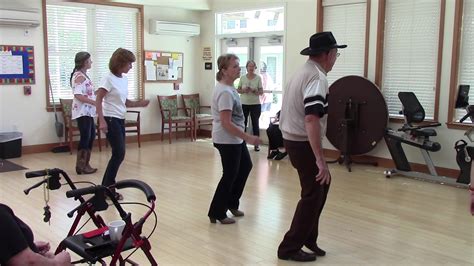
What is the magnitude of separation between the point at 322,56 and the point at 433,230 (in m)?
1.86

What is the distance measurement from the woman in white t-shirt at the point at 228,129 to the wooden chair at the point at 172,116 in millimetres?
4644

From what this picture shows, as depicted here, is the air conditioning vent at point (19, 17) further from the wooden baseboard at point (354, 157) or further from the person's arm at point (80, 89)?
the person's arm at point (80, 89)

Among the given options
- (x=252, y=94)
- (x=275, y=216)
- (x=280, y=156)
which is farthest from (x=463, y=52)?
(x=275, y=216)

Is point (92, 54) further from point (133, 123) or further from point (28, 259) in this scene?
point (28, 259)

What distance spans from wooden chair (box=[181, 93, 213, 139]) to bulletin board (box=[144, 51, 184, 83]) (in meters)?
0.37

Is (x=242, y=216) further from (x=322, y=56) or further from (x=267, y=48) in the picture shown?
(x=267, y=48)

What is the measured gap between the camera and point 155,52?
8648 millimetres

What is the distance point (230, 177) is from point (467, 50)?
359cm

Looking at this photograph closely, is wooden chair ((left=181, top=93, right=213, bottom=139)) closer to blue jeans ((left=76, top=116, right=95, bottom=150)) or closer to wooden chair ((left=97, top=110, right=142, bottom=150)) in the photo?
wooden chair ((left=97, top=110, right=142, bottom=150))

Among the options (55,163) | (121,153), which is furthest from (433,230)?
(55,163)

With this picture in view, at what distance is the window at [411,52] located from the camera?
6051mm

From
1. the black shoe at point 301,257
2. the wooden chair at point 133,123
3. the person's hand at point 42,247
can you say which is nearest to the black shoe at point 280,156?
the wooden chair at point 133,123

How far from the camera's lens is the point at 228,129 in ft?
11.9

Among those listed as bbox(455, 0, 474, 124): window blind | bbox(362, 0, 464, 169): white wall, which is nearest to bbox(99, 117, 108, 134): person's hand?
bbox(362, 0, 464, 169): white wall
